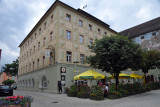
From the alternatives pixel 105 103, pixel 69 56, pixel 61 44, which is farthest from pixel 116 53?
pixel 61 44

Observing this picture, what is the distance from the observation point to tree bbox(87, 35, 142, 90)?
14609mm

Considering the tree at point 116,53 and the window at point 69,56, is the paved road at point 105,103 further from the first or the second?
the window at point 69,56

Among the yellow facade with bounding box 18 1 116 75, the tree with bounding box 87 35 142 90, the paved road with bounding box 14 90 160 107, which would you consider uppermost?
the yellow facade with bounding box 18 1 116 75

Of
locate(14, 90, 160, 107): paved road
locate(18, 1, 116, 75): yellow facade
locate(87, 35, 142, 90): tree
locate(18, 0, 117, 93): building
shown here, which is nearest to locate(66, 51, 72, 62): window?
locate(18, 0, 117, 93): building

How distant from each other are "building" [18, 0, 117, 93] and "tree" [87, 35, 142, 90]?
3.65m

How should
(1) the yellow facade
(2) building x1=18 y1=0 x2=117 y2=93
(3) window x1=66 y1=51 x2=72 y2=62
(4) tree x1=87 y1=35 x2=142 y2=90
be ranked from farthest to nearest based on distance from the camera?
1. (3) window x1=66 y1=51 x2=72 y2=62
2. (1) the yellow facade
3. (2) building x1=18 y1=0 x2=117 y2=93
4. (4) tree x1=87 y1=35 x2=142 y2=90

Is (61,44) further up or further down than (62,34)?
further down

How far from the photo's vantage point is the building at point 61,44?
771 inches

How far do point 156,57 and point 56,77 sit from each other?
17.0 meters

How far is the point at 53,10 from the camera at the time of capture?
22.5 meters

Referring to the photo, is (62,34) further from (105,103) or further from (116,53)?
(105,103)

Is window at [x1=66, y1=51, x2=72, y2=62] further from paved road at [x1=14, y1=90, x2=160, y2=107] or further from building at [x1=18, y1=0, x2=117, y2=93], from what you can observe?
paved road at [x1=14, y1=90, x2=160, y2=107]

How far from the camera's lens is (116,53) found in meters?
14.8

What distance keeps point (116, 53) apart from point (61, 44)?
28.6ft
